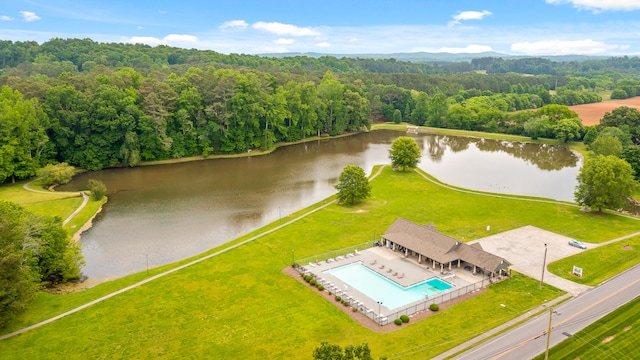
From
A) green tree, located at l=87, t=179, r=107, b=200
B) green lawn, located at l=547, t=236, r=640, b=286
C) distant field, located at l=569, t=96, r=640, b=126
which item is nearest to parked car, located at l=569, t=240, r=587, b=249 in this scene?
green lawn, located at l=547, t=236, r=640, b=286

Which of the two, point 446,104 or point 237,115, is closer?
point 237,115

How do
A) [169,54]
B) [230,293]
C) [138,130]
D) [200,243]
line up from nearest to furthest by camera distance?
[230,293], [200,243], [138,130], [169,54]

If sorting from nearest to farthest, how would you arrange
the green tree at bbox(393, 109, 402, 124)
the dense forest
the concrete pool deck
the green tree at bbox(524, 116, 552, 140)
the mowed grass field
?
1. the mowed grass field
2. the concrete pool deck
3. the dense forest
4. the green tree at bbox(524, 116, 552, 140)
5. the green tree at bbox(393, 109, 402, 124)

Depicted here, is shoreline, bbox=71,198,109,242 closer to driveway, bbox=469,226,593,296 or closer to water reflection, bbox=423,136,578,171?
driveway, bbox=469,226,593,296

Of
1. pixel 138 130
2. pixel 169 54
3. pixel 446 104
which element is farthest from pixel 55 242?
pixel 169 54

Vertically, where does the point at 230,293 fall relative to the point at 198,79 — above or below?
below

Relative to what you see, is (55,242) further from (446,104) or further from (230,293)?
(446,104)

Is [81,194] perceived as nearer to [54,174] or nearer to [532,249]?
[54,174]
